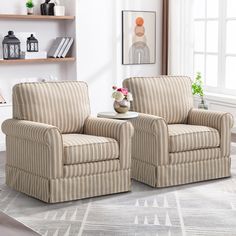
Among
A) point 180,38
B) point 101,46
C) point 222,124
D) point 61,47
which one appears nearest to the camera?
point 222,124

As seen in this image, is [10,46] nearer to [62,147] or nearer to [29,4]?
[29,4]

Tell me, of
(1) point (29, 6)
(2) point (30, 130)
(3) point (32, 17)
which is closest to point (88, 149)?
(2) point (30, 130)

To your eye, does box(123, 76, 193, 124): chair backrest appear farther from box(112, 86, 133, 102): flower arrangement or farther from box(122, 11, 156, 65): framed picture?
box(122, 11, 156, 65): framed picture

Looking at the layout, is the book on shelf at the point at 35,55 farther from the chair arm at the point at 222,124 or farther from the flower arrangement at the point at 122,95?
the chair arm at the point at 222,124

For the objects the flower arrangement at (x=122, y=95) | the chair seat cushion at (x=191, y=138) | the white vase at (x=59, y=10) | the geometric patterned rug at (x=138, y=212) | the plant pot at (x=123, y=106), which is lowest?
the geometric patterned rug at (x=138, y=212)

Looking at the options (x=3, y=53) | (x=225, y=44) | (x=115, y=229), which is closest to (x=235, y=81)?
(x=225, y=44)

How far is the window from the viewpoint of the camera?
23.0 feet

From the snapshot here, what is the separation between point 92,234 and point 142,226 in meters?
0.35

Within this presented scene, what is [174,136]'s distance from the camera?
172 inches

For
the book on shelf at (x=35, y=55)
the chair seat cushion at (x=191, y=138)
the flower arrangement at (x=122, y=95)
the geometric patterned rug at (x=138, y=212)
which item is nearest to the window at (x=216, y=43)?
the book on shelf at (x=35, y=55)

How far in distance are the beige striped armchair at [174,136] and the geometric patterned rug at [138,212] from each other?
0.15 metres

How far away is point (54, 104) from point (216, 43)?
11.4 feet

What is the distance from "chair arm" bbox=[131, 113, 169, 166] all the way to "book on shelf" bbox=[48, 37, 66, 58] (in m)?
2.20

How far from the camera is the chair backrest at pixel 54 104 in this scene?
170 inches
